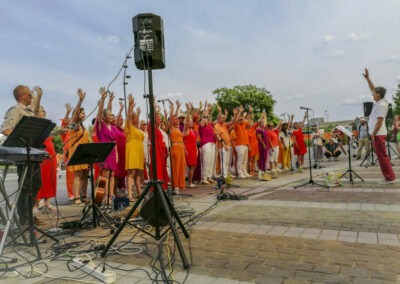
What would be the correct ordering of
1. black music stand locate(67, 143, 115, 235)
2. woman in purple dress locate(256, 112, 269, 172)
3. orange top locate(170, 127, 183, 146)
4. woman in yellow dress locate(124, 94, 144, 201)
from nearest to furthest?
black music stand locate(67, 143, 115, 235) → woman in yellow dress locate(124, 94, 144, 201) → orange top locate(170, 127, 183, 146) → woman in purple dress locate(256, 112, 269, 172)

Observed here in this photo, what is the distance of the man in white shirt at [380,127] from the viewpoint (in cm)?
802

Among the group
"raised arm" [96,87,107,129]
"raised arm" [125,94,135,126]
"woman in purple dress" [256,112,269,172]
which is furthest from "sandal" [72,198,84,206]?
"woman in purple dress" [256,112,269,172]

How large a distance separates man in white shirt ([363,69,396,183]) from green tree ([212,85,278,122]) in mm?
43482

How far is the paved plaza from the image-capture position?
2940 millimetres

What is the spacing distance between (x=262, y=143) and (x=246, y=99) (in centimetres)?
4072

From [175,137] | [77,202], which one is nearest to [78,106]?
[77,202]

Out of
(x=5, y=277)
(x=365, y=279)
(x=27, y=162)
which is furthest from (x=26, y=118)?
(x=365, y=279)

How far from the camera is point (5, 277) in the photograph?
3.22 m

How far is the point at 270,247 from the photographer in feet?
12.1

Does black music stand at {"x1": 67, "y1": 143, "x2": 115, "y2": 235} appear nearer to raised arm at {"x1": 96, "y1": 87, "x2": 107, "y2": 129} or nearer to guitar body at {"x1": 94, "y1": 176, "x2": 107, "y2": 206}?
guitar body at {"x1": 94, "y1": 176, "x2": 107, "y2": 206}

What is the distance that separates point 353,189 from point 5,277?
7.08 m

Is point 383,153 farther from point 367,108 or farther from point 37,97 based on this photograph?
point 367,108

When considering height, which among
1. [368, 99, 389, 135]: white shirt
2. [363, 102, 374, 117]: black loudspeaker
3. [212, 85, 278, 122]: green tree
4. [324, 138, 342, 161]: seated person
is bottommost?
[324, 138, 342, 161]: seated person

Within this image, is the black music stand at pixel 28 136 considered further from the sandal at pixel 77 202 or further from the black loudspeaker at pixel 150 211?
the sandal at pixel 77 202
